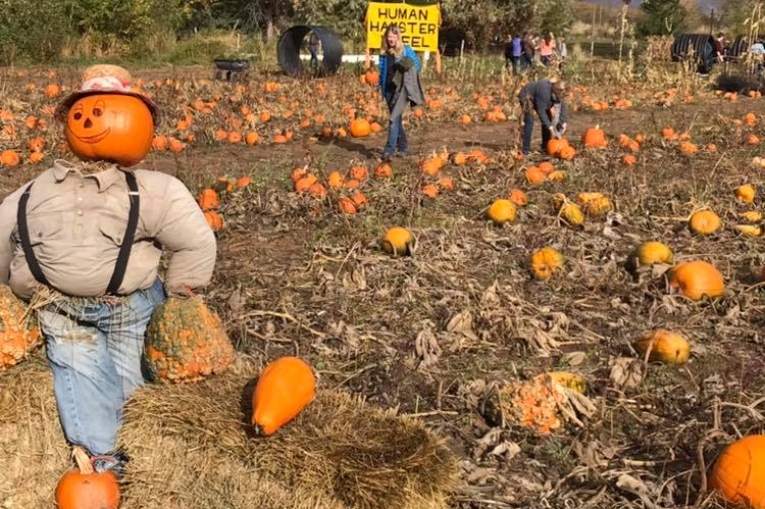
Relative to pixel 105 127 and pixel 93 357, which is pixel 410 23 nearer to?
pixel 105 127

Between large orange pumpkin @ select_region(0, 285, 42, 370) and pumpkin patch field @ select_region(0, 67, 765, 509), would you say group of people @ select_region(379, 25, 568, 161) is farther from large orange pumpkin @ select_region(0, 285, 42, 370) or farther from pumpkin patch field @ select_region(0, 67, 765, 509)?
large orange pumpkin @ select_region(0, 285, 42, 370)

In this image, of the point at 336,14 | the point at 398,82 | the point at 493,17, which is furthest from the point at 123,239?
the point at 493,17

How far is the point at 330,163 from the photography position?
9.47 meters

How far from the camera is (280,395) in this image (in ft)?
9.63

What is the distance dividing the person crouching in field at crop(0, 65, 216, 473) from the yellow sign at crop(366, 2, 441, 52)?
16.6 m

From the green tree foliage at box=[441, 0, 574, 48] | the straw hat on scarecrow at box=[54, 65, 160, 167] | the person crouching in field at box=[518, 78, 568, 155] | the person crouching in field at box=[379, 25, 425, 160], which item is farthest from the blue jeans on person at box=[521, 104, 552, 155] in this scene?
the green tree foliage at box=[441, 0, 574, 48]

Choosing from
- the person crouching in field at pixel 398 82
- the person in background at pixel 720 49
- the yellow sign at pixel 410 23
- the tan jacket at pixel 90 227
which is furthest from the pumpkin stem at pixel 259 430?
the person in background at pixel 720 49

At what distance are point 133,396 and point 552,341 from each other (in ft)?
7.71

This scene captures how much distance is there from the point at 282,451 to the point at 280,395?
0.21m

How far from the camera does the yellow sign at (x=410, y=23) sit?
63.0ft

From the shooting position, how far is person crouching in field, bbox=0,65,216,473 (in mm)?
3119

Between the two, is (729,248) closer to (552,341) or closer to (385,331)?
(552,341)

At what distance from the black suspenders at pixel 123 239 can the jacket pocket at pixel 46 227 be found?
34mm

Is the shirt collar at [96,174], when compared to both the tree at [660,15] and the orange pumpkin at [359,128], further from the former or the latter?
the tree at [660,15]
